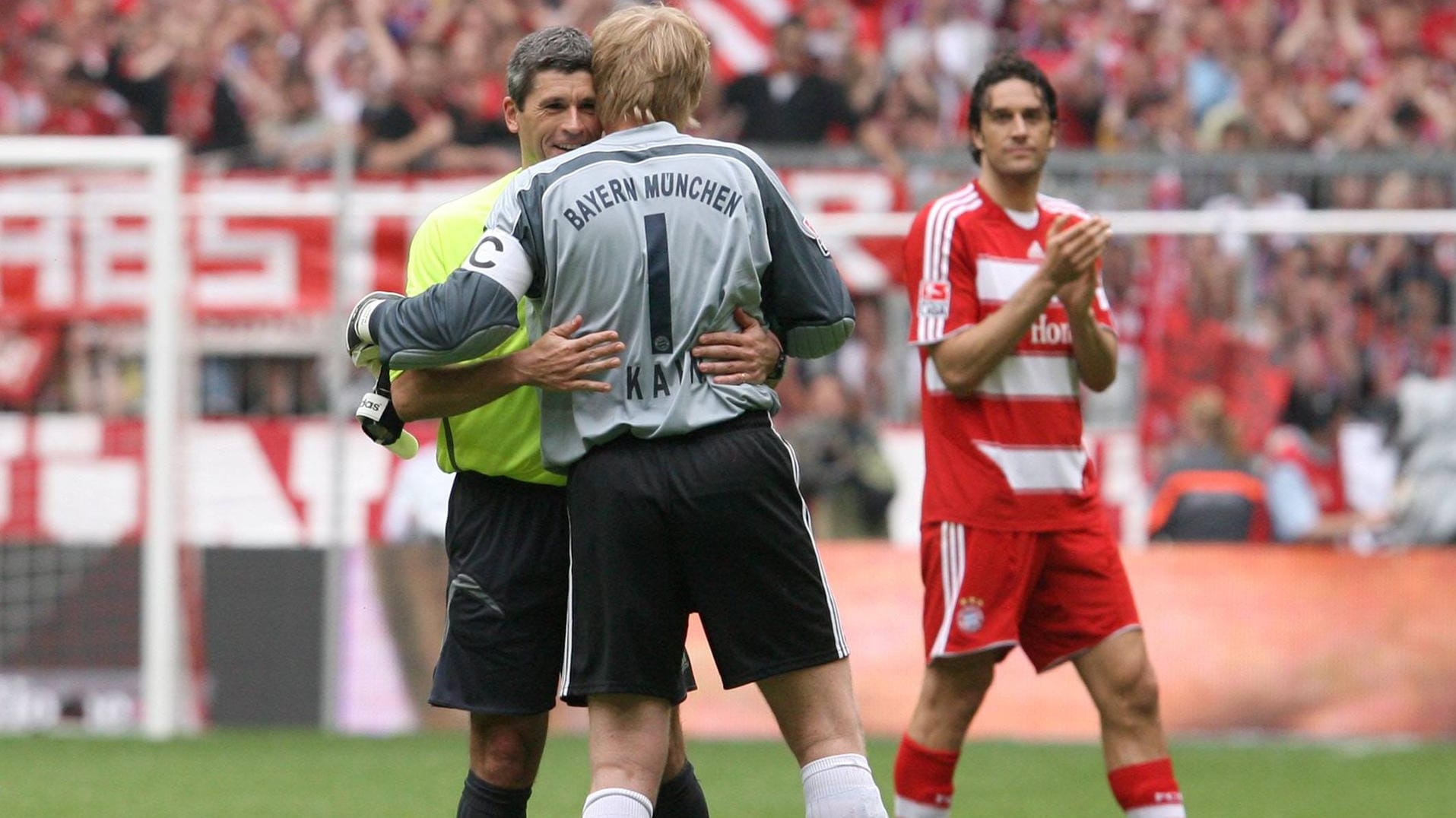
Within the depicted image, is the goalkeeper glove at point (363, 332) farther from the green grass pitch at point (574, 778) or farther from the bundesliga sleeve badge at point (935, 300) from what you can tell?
the green grass pitch at point (574, 778)

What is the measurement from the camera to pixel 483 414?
487 centimetres

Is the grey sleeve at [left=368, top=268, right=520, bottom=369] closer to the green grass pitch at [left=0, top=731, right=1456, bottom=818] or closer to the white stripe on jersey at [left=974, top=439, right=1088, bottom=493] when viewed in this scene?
the white stripe on jersey at [left=974, top=439, right=1088, bottom=493]

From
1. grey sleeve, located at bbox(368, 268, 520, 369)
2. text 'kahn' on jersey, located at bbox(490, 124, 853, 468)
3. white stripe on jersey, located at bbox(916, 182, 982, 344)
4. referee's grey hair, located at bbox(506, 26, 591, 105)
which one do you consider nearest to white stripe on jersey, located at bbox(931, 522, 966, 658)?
white stripe on jersey, located at bbox(916, 182, 982, 344)

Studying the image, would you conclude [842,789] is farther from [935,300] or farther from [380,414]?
[935,300]

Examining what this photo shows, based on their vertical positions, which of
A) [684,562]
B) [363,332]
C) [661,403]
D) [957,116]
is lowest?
[684,562]

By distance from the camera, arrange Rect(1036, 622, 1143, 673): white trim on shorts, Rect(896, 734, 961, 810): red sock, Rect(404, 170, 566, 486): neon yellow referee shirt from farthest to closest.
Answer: Rect(896, 734, 961, 810): red sock → Rect(1036, 622, 1143, 673): white trim on shorts → Rect(404, 170, 566, 486): neon yellow referee shirt

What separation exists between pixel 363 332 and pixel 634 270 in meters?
0.63

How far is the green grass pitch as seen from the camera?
25.9 ft

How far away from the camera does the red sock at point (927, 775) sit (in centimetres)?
583

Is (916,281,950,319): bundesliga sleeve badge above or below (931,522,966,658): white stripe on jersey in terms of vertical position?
above

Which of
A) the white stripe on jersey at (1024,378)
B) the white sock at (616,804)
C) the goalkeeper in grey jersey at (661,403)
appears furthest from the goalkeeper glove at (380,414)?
the white stripe on jersey at (1024,378)

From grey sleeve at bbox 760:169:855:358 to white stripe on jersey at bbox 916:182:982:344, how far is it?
1382mm

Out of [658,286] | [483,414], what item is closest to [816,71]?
[483,414]

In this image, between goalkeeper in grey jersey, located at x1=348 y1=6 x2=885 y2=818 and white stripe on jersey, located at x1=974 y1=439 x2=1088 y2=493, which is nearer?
goalkeeper in grey jersey, located at x1=348 y1=6 x2=885 y2=818
